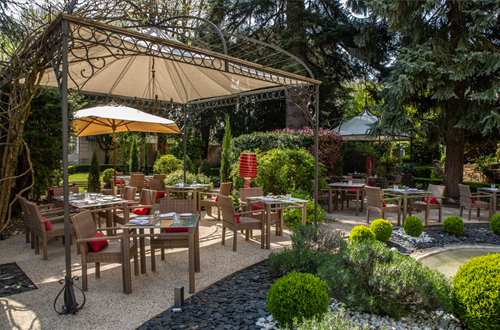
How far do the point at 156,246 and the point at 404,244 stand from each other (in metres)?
4.65

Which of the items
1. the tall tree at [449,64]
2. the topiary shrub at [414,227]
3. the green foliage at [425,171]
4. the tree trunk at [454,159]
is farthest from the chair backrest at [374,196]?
the green foliage at [425,171]

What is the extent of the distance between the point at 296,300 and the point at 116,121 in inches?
343

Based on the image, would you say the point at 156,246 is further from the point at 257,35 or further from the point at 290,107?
the point at 257,35

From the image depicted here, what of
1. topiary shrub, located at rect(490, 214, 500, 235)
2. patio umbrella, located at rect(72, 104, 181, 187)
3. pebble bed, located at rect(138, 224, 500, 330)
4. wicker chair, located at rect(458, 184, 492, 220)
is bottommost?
pebble bed, located at rect(138, 224, 500, 330)

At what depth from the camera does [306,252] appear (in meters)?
4.54

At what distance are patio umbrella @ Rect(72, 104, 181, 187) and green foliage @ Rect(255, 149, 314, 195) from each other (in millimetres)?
2914

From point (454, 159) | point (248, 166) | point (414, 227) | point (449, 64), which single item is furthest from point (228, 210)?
point (454, 159)

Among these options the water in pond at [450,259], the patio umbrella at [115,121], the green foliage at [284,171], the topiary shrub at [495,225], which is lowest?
the water in pond at [450,259]

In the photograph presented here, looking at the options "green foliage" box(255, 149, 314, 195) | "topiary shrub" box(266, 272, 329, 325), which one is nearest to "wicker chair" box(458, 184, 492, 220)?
"green foliage" box(255, 149, 314, 195)

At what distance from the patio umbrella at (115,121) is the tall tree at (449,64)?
7.63 metres

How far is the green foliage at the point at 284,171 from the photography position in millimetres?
8992

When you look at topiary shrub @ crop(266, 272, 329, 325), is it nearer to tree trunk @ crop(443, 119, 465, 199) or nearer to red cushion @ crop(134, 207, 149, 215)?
red cushion @ crop(134, 207, 149, 215)

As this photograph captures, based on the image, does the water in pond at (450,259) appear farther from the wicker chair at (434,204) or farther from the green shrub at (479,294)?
the wicker chair at (434,204)

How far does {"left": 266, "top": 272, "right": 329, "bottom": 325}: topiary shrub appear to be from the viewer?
9.76 feet
